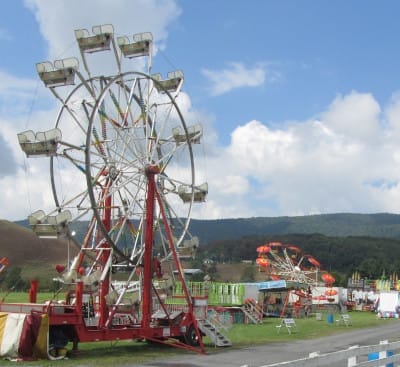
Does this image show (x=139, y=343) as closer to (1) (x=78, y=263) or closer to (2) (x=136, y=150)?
(1) (x=78, y=263)

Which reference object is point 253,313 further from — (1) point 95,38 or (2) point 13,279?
(2) point 13,279

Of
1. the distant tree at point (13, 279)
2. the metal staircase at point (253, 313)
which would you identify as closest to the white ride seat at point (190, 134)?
the metal staircase at point (253, 313)

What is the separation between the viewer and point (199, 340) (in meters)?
24.8

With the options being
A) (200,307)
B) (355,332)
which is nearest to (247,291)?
(355,332)

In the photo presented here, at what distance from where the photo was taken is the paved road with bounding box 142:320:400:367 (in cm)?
2123

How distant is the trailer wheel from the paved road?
113 centimetres

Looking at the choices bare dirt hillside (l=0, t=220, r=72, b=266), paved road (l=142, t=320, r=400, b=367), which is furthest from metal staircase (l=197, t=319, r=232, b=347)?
bare dirt hillside (l=0, t=220, r=72, b=266)

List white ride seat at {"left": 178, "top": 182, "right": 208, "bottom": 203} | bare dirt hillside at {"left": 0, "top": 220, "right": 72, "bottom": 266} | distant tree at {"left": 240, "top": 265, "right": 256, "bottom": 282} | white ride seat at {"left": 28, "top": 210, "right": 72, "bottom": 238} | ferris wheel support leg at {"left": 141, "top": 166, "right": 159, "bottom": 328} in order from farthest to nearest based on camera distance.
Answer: bare dirt hillside at {"left": 0, "top": 220, "right": 72, "bottom": 266}, distant tree at {"left": 240, "top": 265, "right": 256, "bottom": 282}, white ride seat at {"left": 178, "top": 182, "right": 208, "bottom": 203}, ferris wheel support leg at {"left": 141, "top": 166, "right": 159, "bottom": 328}, white ride seat at {"left": 28, "top": 210, "right": 72, "bottom": 238}

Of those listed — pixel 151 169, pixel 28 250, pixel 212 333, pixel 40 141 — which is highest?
pixel 40 141

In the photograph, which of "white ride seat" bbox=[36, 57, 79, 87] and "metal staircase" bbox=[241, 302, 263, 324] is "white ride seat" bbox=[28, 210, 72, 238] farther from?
"metal staircase" bbox=[241, 302, 263, 324]

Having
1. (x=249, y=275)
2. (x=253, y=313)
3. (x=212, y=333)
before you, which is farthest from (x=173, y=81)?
(x=249, y=275)

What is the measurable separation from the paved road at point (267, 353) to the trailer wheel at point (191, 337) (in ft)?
3.70

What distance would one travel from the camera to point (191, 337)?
26172 mm

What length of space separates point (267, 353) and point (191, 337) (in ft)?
10.8
